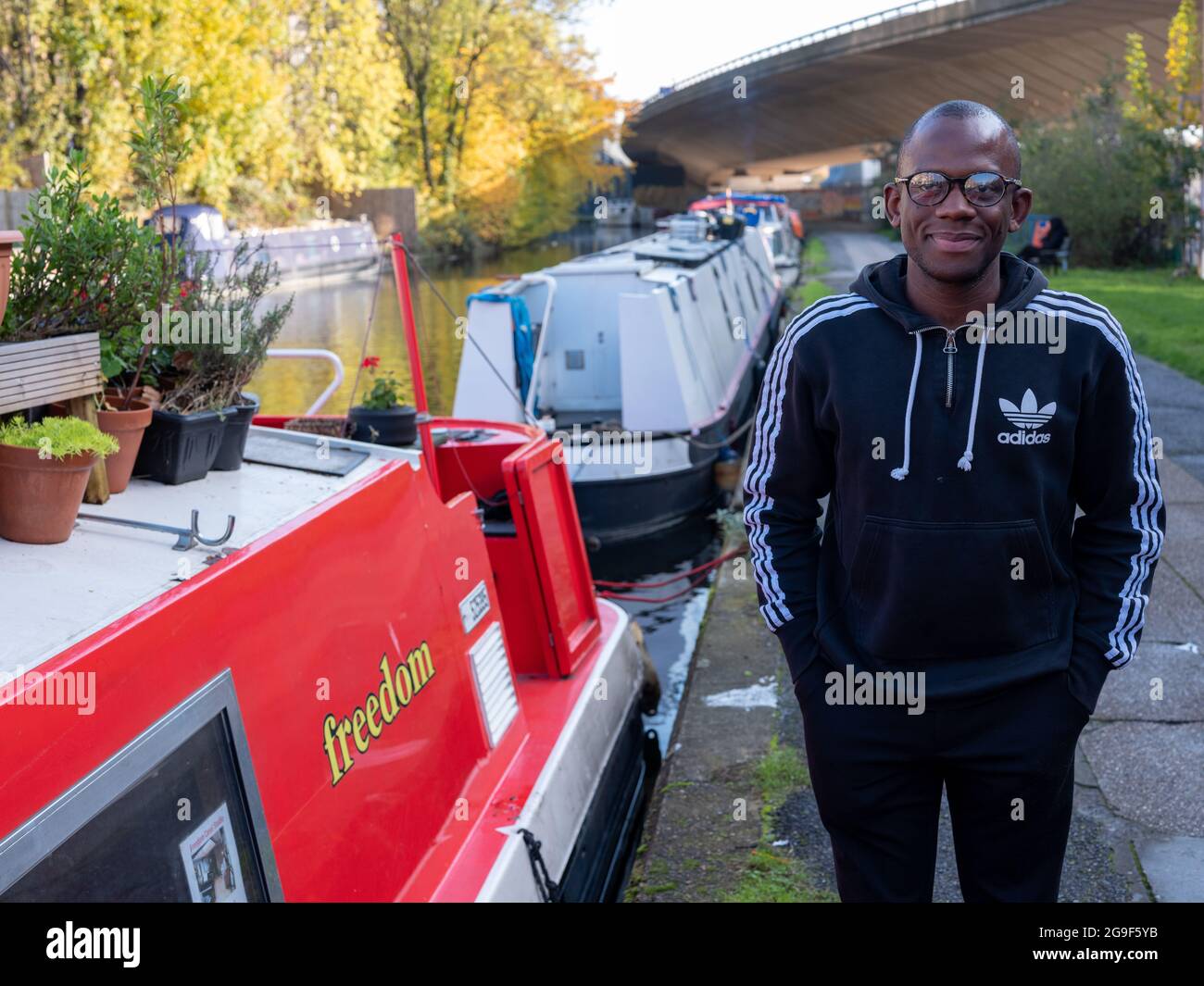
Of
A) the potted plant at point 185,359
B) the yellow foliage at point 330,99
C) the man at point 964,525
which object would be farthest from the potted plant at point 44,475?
the yellow foliage at point 330,99

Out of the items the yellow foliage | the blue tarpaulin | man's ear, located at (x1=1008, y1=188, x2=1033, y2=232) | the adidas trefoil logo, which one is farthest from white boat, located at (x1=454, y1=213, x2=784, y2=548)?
the yellow foliage

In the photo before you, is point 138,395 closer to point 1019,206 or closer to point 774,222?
point 1019,206

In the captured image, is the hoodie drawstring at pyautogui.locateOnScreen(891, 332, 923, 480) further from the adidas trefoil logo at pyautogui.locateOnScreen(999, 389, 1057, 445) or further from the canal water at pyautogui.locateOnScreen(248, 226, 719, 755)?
the canal water at pyautogui.locateOnScreen(248, 226, 719, 755)

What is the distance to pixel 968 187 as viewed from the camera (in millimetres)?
2520

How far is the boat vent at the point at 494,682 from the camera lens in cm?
493

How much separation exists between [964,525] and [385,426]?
3.69 meters

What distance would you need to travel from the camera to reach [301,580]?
360cm

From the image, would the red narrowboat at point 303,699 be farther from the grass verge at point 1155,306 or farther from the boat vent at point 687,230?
the boat vent at point 687,230

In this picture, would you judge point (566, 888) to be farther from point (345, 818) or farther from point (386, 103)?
point (386, 103)

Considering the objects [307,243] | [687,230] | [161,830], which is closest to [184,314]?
[161,830]

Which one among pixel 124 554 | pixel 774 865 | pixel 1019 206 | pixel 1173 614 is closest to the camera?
pixel 1019 206

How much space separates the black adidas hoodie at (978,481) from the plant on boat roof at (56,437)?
1.63 metres

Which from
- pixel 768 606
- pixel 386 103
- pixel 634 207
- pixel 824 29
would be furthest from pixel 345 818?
pixel 634 207
